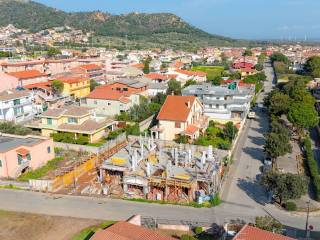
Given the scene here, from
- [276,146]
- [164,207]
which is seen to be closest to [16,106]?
[164,207]

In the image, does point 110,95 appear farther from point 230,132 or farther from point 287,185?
point 287,185

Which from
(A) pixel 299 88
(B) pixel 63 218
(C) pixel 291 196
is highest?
(A) pixel 299 88

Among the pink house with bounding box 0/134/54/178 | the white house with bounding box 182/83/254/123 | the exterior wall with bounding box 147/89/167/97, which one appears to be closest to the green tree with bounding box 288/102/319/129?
the white house with bounding box 182/83/254/123

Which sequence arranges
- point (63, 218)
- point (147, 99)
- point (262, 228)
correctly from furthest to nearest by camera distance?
point (147, 99) → point (63, 218) → point (262, 228)

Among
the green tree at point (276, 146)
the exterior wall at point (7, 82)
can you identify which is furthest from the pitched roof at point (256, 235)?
the exterior wall at point (7, 82)

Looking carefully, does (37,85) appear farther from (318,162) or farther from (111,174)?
(318,162)

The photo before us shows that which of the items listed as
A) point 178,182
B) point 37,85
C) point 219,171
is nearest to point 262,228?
point 178,182

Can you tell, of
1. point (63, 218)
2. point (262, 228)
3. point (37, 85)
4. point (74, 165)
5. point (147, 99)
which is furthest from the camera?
point (37, 85)
